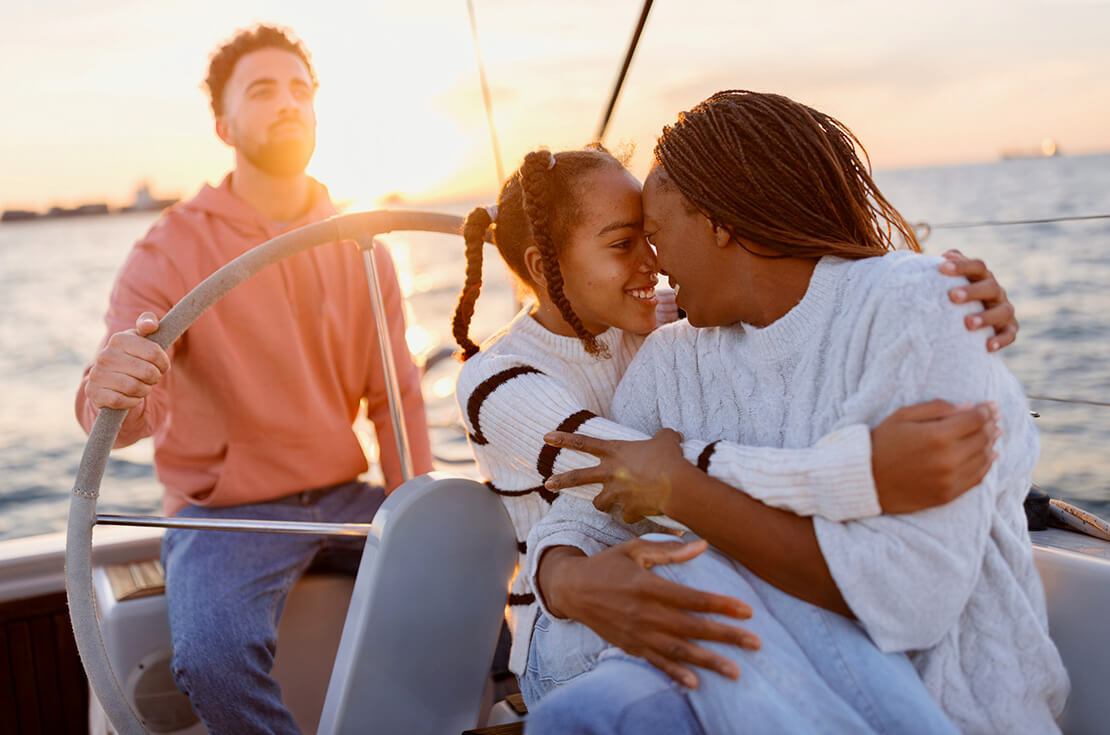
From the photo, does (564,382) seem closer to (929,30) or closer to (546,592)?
(546,592)

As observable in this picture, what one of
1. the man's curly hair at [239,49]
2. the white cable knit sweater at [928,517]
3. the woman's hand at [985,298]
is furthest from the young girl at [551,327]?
the man's curly hair at [239,49]

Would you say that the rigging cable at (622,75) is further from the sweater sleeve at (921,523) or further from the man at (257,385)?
the sweater sleeve at (921,523)

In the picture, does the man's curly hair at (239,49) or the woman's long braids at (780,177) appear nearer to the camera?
the woman's long braids at (780,177)

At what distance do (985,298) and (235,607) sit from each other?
114cm

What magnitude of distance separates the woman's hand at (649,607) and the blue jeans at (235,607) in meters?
0.61

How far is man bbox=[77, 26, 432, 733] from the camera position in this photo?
163 centimetres

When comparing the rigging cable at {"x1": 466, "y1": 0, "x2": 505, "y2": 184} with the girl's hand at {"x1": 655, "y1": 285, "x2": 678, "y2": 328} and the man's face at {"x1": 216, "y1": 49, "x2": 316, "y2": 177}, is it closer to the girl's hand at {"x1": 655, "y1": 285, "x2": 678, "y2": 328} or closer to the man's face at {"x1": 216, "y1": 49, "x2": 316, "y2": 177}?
the man's face at {"x1": 216, "y1": 49, "x2": 316, "y2": 177}

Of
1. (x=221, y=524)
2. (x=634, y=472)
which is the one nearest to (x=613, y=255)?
(x=634, y=472)

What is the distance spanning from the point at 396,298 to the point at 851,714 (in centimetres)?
133

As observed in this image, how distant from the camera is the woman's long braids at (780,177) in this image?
1.21m

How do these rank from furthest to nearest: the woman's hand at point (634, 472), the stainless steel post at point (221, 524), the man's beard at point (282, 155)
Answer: the man's beard at point (282, 155) < the stainless steel post at point (221, 524) < the woman's hand at point (634, 472)

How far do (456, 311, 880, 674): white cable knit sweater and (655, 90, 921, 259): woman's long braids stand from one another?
26 centimetres

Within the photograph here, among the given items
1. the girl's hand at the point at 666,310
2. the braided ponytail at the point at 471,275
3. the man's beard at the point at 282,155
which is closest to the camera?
the braided ponytail at the point at 471,275

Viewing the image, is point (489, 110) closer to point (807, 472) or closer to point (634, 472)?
point (634, 472)
